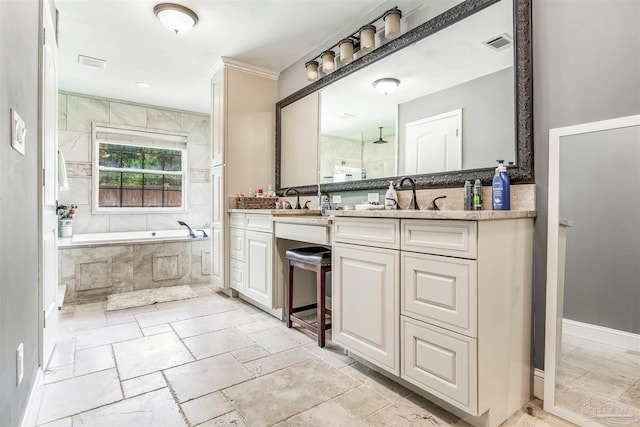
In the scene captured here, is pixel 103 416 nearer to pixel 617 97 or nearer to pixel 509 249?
pixel 509 249

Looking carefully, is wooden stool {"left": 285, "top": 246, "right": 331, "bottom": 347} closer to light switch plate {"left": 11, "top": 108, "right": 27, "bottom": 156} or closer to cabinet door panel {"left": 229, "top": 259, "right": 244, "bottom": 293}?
cabinet door panel {"left": 229, "top": 259, "right": 244, "bottom": 293}

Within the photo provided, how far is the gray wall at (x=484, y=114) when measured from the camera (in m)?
1.73

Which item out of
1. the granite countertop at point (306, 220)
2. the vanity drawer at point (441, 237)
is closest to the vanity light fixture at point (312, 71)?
the granite countertop at point (306, 220)

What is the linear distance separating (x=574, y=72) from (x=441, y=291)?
3.84ft

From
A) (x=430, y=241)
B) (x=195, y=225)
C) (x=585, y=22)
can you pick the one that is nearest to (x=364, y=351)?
(x=430, y=241)

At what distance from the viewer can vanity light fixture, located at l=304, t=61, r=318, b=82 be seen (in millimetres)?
3041

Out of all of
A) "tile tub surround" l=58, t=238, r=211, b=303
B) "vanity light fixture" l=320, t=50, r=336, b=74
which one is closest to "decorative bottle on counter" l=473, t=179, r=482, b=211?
"vanity light fixture" l=320, t=50, r=336, b=74

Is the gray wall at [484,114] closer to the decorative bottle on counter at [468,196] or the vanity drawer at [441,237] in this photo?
the decorative bottle on counter at [468,196]

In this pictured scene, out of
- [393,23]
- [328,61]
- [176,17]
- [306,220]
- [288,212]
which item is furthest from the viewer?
[328,61]

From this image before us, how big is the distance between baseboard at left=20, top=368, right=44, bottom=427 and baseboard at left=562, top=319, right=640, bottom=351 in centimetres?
230

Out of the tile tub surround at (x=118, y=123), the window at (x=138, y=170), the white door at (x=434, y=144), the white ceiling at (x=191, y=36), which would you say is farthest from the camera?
the window at (x=138, y=170)

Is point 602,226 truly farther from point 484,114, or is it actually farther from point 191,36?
point 191,36

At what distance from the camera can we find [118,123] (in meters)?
4.67

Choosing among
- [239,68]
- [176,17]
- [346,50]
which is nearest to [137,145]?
[239,68]
